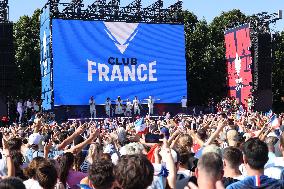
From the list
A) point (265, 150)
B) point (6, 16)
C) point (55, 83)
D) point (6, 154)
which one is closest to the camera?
point (265, 150)

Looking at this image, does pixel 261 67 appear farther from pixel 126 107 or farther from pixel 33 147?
pixel 33 147

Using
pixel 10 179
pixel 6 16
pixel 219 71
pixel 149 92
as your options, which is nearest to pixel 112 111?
pixel 149 92

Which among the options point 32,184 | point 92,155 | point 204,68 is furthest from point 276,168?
point 204,68

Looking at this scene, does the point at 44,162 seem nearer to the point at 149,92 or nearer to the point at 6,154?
the point at 6,154

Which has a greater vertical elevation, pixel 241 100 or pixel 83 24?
pixel 83 24

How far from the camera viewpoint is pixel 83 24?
33.2 meters

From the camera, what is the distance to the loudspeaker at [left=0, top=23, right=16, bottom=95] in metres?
28.5

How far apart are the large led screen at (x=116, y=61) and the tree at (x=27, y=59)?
39.1 ft

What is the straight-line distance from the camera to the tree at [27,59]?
44047mm

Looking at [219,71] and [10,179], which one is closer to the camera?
[10,179]

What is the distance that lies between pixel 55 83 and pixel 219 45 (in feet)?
66.8

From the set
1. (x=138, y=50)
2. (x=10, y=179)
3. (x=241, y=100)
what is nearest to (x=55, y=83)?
(x=138, y=50)

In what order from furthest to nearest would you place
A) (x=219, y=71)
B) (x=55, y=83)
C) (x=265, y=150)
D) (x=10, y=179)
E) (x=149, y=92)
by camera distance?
(x=219, y=71) → (x=149, y=92) → (x=55, y=83) → (x=265, y=150) → (x=10, y=179)

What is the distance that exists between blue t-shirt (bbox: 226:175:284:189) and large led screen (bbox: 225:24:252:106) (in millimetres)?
31459
